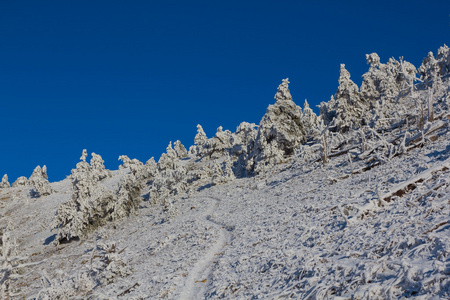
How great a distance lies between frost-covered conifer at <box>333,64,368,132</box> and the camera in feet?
189

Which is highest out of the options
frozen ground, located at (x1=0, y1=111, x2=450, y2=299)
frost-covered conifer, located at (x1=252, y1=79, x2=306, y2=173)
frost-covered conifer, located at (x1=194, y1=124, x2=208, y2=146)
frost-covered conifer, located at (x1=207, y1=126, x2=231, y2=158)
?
frost-covered conifer, located at (x1=194, y1=124, x2=208, y2=146)

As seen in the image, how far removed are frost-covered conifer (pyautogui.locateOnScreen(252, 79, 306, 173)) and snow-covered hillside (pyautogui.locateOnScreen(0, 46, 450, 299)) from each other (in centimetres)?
25

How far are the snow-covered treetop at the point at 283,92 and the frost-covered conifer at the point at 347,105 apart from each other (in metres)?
9.40

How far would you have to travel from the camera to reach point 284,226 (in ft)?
62.7

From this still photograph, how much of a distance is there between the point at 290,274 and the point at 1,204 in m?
87.9

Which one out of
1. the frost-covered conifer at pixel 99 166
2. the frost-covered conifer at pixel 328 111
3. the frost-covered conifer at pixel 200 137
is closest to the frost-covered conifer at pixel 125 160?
the frost-covered conifer at pixel 99 166

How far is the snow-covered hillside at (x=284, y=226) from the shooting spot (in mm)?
8969

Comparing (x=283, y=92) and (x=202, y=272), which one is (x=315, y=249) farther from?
(x=283, y=92)

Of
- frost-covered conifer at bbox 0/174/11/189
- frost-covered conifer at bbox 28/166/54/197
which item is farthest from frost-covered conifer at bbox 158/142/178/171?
frost-covered conifer at bbox 0/174/11/189

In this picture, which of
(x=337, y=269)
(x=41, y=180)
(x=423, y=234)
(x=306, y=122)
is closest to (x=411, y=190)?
(x=423, y=234)

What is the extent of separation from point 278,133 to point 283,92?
10.6 m

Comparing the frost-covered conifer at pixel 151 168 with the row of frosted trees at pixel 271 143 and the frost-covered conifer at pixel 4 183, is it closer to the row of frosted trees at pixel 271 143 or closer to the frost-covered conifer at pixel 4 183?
the row of frosted trees at pixel 271 143

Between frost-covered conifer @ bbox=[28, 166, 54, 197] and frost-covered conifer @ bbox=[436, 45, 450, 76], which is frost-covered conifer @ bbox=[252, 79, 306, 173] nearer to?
frost-covered conifer @ bbox=[436, 45, 450, 76]

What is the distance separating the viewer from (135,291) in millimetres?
17594
